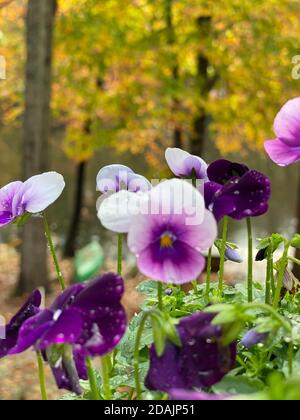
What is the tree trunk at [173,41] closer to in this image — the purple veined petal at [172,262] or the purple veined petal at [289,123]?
the purple veined petal at [289,123]

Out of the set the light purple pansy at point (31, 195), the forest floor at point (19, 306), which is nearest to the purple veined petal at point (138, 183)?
the light purple pansy at point (31, 195)

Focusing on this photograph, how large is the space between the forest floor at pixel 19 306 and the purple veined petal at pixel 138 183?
687 mm

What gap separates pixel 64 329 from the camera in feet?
2.33

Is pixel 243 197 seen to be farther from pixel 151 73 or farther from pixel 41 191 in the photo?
pixel 151 73

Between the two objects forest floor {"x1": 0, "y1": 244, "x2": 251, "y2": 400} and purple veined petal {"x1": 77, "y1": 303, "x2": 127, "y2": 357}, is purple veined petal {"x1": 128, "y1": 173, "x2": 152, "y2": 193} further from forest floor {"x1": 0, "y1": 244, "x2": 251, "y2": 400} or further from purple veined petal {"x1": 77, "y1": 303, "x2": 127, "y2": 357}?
forest floor {"x1": 0, "y1": 244, "x2": 251, "y2": 400}

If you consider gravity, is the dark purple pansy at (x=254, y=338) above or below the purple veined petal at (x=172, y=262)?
below

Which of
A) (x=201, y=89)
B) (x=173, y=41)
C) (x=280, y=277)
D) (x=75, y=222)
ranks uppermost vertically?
(x=173, y=41)

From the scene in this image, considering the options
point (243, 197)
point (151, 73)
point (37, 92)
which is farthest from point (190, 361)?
point (151, 73)

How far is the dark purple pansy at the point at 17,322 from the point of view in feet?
2.81

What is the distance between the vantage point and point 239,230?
42.7 ft

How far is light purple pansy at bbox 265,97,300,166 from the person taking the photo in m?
0.88

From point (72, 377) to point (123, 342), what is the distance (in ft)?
0.60

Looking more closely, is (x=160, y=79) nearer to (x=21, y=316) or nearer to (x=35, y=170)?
(x=35, y=170)

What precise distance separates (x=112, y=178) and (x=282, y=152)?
0.90 ft
